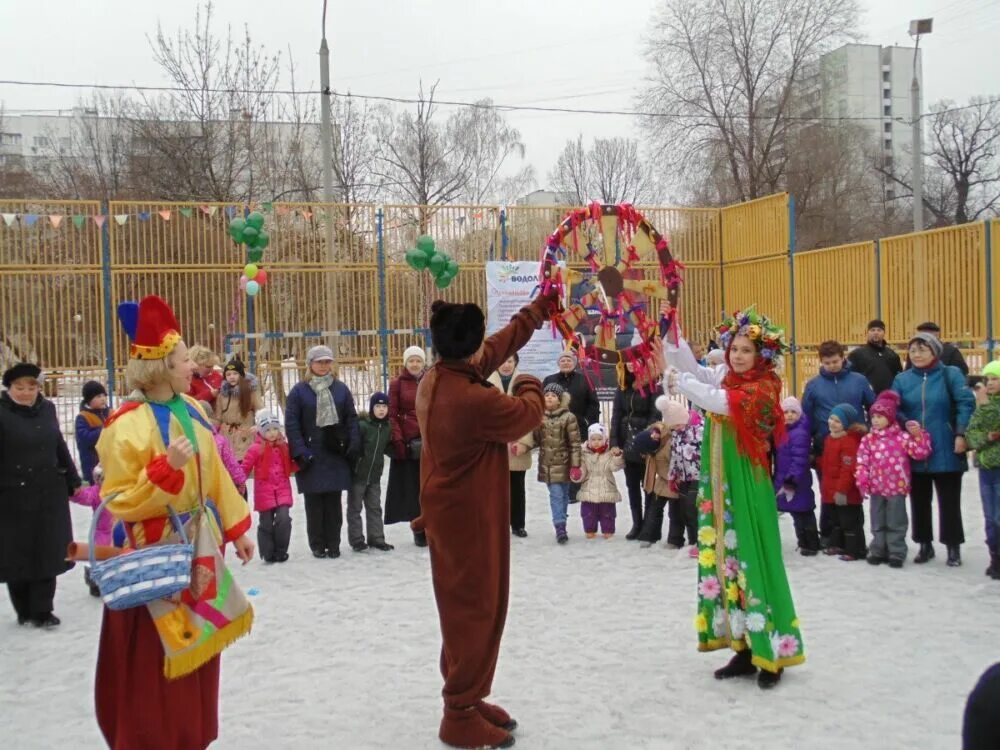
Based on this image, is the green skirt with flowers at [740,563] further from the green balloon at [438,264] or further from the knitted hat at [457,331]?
the green balloon at [438,264]

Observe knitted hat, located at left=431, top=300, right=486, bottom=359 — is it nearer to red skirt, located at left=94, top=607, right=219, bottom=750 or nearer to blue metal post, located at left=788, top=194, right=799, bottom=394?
red skirt, located at left=94, top=607, right=219, bottom=750

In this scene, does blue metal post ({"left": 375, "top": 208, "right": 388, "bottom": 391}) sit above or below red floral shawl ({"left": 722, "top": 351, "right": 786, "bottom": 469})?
above

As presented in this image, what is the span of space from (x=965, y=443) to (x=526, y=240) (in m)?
8.77

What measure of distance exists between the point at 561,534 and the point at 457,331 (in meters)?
5.28

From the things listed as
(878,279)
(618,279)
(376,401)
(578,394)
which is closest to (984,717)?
(618,279)

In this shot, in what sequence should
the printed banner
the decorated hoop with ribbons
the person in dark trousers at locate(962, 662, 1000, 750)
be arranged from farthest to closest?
the printed banner
the decorated hoop with ribbons
the person in dark trousers at locate(962, 662, 1000, 750)

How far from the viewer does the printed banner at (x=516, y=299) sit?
1490cm

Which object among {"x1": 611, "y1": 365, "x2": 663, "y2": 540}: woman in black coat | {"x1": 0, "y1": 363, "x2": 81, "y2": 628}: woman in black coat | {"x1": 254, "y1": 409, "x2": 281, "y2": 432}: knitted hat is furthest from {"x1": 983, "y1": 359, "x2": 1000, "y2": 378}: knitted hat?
{"x1": 0, "y1": 363, "x2": 81, "y2": 628}: woman in black coat

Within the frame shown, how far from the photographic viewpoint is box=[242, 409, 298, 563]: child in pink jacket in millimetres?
8844

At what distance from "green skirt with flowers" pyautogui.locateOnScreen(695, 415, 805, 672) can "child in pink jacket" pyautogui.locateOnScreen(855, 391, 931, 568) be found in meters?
3.10

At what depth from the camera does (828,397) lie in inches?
345

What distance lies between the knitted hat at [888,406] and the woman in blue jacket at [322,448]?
462cm

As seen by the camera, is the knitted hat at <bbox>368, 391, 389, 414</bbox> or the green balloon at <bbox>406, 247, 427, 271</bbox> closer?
the knitted hat at <bbox>368, 391, 389, 414</bbox>

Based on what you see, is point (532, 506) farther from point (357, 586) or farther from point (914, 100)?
point (914, 100)
